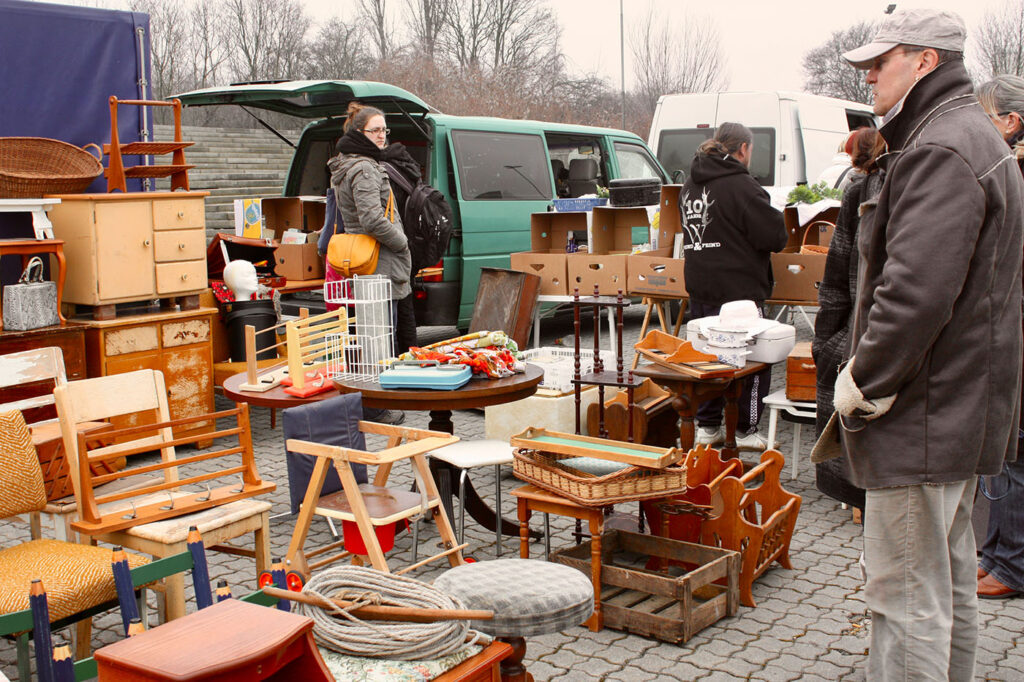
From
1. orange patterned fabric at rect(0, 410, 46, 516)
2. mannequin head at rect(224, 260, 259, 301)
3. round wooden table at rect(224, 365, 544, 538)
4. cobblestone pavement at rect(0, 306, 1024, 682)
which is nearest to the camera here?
orange patterned fabric at rect(0, 410, 46, 516)

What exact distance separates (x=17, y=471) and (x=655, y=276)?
4.74 m

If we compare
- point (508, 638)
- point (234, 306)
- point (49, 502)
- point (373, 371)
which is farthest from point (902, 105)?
point (234, 306)

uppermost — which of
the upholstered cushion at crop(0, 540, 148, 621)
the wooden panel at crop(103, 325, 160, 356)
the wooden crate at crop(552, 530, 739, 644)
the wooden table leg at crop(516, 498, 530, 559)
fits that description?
the wooden panel at crop(103, 325, 160, 356)

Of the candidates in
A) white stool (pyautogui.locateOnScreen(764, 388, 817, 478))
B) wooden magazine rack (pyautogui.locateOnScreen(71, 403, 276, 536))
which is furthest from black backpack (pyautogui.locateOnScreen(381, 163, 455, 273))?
wooden magazine rack (pyautogui.locateOnScreen(71, 403, 276, 536))

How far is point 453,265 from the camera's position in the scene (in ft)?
28.8

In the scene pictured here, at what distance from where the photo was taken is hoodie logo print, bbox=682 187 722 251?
19.9 ft

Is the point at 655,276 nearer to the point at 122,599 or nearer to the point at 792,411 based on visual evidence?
the point at 792,411

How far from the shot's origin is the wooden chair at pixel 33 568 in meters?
3.07

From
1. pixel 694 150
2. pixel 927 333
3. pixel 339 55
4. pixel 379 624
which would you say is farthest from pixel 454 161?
pixel 339 55

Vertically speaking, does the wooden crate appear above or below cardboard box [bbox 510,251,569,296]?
below

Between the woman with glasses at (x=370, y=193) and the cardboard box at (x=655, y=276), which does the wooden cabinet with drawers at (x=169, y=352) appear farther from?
the cardboard box at (x=655, y=276)

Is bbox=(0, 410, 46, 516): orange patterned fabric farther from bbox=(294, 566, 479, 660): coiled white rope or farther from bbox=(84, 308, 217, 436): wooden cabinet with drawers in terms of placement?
bbox=(84, 308, 217, 436): wooden cabinet with drawers

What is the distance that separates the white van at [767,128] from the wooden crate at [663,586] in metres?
7.08

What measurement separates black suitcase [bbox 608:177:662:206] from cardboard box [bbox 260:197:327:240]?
8.52ft
